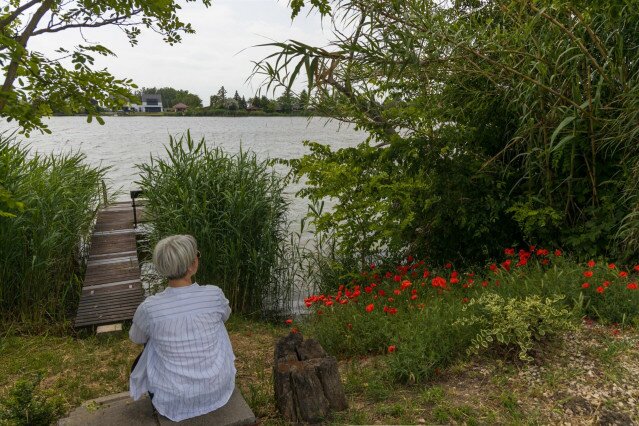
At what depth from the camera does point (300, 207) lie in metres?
14.1

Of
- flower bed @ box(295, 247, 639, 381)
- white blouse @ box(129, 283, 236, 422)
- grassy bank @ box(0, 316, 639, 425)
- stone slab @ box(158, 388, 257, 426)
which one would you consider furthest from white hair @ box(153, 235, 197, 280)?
flower bed @ box(295, 247, 639, 381)

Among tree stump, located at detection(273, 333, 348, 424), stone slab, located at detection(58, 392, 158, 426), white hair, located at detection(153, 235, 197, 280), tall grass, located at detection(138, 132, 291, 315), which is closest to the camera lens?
white hair, located at detection(153, 235, 197, 280)

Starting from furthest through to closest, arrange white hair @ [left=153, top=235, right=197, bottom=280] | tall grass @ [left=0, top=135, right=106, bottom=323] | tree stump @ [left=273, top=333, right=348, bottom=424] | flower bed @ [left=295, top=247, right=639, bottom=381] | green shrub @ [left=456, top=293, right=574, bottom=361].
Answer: tall grass @ [left=0, top=135, right=106, bottom=323] < flower bed @ [left=295, top=247, right=639, bottom=381] < green shrub @ [left=456, top=293, right=574, bottom=361] < tree stump @ [left=273, top=333, right=348, bottom=424] < white hair @ [left=153, top=235, right=197, bottom=280]

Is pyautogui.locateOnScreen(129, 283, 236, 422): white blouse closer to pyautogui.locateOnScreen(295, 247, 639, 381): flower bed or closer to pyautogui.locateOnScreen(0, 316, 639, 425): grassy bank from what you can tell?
pyautogui.locateOnScreen(0, 316, 639, 425): grassy bank

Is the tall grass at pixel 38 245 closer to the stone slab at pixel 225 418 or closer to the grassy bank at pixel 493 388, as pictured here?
the grassy bank at pixel 493 388

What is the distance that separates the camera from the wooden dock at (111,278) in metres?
6.08

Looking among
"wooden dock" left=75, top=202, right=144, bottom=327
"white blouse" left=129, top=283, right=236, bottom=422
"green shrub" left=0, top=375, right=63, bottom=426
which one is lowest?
"wooden dock" left=75, top=202, right=144, bottom=327

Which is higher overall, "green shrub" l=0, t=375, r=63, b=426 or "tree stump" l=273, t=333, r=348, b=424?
"tree stump" l=273, t=333, r=348, b=424

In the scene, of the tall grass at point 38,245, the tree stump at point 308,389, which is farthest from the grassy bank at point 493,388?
the tall grass at point 38,245

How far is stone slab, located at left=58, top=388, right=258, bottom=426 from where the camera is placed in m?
2.79

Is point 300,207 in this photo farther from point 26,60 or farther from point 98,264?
point 26,60

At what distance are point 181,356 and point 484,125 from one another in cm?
498

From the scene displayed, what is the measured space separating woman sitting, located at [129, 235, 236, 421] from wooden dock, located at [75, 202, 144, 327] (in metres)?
3.49

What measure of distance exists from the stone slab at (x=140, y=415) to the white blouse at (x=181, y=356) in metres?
0.06
